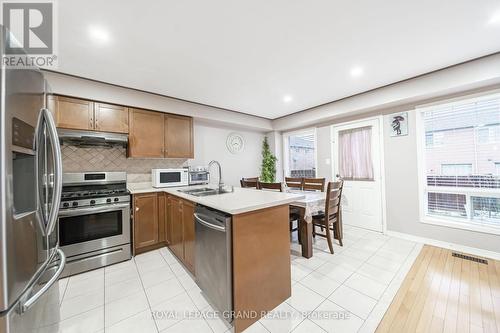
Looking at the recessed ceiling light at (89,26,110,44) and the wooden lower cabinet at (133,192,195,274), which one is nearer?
the recessed ceiling light at (89,26,110,44)

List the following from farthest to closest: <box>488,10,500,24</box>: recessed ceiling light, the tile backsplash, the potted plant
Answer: the potted plant
the tile backsplash
<box>488,10,500,24</box>: recessed ceiling light

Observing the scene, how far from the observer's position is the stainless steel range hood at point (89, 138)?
2.50m

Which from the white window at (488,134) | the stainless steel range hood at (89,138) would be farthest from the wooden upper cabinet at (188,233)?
the white window at (488,134)

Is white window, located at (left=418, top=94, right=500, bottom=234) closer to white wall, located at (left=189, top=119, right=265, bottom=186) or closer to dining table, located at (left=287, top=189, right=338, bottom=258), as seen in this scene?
dining table, located at (left=287, top=189, right=338, bottom=258)

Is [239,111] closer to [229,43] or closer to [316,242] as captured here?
[229,43]

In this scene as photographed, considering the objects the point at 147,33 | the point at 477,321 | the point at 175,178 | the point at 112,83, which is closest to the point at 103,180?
the point at 175,178

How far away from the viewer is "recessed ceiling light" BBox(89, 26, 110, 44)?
1.72 m

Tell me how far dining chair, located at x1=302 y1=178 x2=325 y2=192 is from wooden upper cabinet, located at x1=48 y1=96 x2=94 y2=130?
3481 millimetres

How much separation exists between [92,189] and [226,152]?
8.58 feet

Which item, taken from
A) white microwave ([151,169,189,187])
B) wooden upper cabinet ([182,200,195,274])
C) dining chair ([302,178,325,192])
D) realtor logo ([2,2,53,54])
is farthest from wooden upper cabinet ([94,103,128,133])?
dining chair ([302,178,325,192])

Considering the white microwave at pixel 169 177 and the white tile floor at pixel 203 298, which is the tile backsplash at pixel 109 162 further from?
the white tile floor at pixel 203 298

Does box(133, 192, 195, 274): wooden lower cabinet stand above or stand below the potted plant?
below

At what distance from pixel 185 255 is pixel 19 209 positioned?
1.68m

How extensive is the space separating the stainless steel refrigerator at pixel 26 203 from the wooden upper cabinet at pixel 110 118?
6.18 ft
